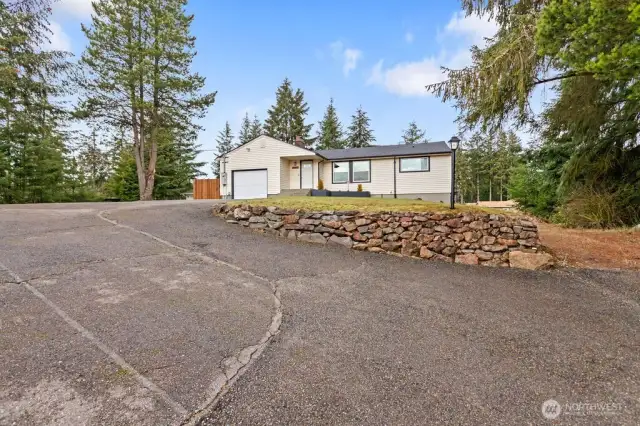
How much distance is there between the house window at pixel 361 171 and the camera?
17016mm

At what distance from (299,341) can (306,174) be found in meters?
15.0

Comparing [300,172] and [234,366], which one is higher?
[300,172]

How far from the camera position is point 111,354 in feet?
8.29

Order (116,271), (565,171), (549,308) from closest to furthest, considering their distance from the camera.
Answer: (549,308)
(116,271)
(565,171)

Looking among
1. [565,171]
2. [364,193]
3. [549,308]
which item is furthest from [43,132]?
[565,171]

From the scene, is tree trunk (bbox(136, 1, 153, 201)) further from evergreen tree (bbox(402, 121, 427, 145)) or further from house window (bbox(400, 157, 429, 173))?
evergreen tree (bbox(402, 121, 427, 145))

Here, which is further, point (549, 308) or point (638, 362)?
point (549, 308)

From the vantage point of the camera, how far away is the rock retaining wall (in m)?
5.92

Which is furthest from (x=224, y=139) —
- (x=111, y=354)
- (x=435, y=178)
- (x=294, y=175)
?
(x=111, y=354)

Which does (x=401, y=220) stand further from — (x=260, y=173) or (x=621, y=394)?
(x=260, y=173)

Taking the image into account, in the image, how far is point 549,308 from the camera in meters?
3.91

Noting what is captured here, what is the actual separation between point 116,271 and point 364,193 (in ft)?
41.2

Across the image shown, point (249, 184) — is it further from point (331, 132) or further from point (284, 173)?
point (331, 132)
